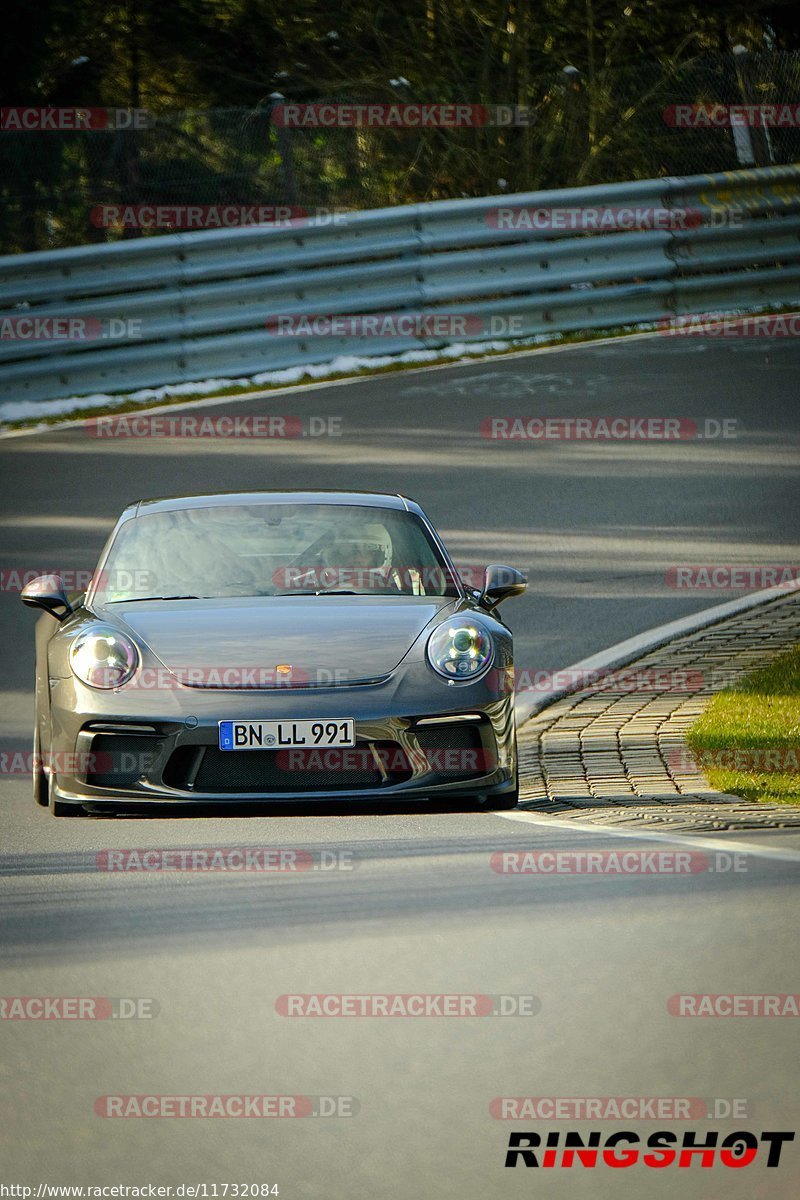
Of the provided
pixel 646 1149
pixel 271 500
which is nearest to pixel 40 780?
pixel 271 500

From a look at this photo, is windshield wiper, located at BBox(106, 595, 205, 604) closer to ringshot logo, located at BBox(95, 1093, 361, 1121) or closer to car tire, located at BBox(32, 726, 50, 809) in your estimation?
car tire, located at BBox(32, 726, 50, 809)

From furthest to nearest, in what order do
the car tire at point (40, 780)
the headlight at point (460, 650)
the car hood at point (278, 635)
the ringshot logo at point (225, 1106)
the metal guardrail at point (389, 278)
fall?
the metal guardrail at point (389, 278)
the car tire at point (40, 780)
the headlight at point (460, 650)
the car hood at point (278, 635)
the ringshot logo at point (225, 1106)

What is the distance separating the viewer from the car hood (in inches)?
295

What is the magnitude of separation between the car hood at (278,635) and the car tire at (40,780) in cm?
65

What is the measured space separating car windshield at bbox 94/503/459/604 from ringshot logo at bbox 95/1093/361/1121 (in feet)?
12.1

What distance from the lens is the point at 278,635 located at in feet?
25.1

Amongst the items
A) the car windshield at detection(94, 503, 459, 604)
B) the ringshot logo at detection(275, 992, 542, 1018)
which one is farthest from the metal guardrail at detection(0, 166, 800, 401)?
the ringshot logo at detection(275, 992, 542, 1018)

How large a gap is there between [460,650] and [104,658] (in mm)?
1398

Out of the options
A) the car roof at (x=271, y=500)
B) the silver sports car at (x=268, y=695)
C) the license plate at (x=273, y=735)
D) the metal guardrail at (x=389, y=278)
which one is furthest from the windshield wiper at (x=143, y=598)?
the metal guardrail at (x=389, y=278)

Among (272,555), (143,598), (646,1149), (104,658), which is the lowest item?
(646,1149)

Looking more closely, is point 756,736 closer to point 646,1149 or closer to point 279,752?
point 279,752

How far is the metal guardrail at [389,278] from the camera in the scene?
1672 cm

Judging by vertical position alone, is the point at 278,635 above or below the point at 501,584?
below

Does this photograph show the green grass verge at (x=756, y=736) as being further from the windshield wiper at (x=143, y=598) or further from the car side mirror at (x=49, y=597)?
the car side mirror at (x=49, y=597)
